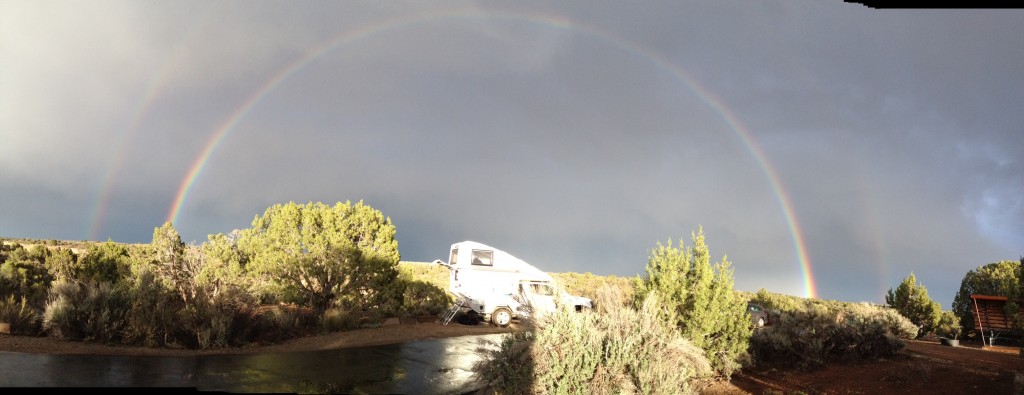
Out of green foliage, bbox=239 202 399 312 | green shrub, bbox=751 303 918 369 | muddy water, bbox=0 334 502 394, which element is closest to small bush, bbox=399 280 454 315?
green foliage, bbox=239 202 399 312

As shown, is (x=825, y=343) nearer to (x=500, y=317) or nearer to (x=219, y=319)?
(x=500, y=317)

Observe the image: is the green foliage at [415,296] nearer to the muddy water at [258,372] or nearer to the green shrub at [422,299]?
the green shrub at [422,299]

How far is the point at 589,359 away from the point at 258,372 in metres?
6.84

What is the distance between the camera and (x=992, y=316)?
74.3ft

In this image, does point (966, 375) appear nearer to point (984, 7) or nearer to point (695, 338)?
point (695, 338)

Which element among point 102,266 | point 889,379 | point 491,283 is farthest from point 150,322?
point 889,379

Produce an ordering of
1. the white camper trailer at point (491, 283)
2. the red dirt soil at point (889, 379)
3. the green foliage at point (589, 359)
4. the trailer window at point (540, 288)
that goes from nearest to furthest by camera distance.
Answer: the green foliage at point (589, 359)
the red dirt soil at point (889, 379)
the white camper trailer at point (491, 283)
the trailer window at point (540, 288)

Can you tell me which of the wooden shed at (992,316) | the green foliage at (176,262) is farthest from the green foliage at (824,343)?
the green foliage at (176,262)

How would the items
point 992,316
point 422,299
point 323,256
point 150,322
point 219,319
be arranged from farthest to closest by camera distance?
point 422,299 → point 992,316 → point 323,256 → point 219,319 → point 150,322

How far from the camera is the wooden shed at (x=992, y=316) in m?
22.0

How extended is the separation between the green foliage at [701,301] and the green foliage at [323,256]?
41.7 feet

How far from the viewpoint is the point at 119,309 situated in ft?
44.2

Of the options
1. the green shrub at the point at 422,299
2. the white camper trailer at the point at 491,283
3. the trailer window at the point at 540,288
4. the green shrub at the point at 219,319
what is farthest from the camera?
the trailer window at the point at 540,288

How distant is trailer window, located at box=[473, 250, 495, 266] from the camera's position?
76.2 feet
